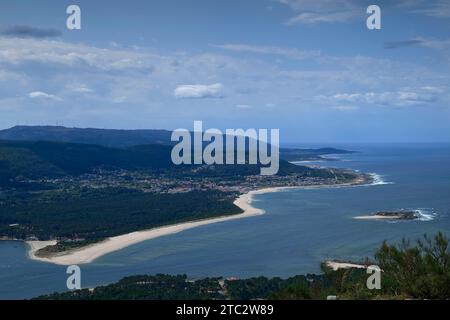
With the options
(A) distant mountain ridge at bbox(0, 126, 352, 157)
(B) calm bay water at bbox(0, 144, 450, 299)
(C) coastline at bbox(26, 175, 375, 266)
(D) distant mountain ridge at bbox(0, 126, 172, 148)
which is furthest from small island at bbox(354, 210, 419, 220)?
(D) distant mountain ridge at bbox(0, 126, 172, 148)

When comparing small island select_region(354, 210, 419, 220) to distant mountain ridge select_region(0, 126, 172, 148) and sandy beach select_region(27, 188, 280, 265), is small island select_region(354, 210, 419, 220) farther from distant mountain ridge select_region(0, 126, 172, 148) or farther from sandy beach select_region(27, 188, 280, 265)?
distant mountain ridge select_region(0, 126, 172, 148)

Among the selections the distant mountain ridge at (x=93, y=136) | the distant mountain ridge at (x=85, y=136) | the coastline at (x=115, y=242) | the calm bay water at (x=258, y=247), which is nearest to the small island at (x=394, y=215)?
the calm bay water at (x=258, y=247)

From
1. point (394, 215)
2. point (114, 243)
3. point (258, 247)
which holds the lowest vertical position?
point (114, 243)

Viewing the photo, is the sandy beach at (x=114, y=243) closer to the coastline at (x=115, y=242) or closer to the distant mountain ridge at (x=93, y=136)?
the coastline at (x=115, y=242)

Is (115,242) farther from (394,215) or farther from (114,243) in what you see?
(394,215)

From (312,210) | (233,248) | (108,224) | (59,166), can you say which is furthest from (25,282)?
(59,166)

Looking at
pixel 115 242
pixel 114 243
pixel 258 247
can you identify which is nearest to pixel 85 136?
pixel 115 242

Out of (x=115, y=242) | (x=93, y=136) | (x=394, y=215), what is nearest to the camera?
(x=115, y=242)

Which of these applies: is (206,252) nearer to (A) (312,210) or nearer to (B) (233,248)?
(B) (233,248)
